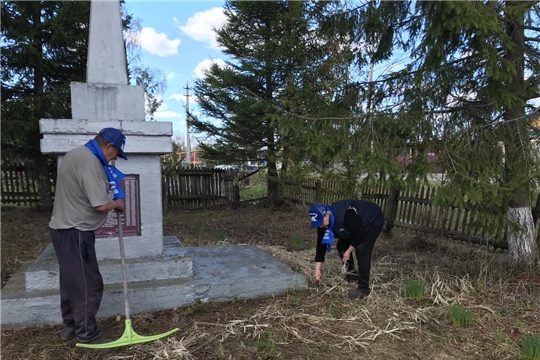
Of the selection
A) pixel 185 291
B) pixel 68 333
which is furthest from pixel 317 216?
pixel 68 333

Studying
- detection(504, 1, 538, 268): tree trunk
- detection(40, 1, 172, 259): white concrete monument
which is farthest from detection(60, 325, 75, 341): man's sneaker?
detection(504, 1, 538, 268): tree trunk

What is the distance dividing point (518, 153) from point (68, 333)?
4.99m

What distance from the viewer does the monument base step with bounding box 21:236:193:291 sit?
3.51 m

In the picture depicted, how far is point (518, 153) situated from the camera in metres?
4.37

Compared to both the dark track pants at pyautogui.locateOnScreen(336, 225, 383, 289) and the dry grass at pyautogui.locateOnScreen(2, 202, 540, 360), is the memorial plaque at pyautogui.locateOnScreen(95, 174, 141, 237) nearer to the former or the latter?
the dry grass at pyautogui.locateOnScreen(2, 202, 540, 360)

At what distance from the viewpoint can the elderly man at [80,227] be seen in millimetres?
2877

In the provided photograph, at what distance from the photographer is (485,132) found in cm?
443

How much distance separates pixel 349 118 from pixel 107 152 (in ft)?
9.29

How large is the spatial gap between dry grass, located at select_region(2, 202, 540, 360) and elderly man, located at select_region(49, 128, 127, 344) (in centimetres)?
34

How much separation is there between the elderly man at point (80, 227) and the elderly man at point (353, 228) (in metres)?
2.12

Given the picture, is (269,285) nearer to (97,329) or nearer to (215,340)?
(215,340)

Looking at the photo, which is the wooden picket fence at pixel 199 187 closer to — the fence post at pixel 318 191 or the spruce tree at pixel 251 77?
the spruce tree at pixel 251 77

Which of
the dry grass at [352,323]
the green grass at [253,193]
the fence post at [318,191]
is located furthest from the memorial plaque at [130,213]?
the green grass at [253,193]

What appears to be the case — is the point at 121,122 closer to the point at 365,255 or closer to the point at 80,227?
the point at 80,227
